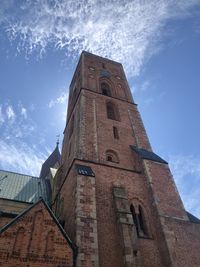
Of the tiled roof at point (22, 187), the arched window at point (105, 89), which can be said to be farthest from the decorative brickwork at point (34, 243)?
the arched window at point (105, 89)

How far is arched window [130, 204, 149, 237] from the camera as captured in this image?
1188 centimetres

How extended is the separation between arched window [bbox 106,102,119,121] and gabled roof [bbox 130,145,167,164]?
393 cm

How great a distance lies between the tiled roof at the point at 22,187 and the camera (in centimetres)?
1872

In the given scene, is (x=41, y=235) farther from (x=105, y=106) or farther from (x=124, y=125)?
(x=105, y=106)

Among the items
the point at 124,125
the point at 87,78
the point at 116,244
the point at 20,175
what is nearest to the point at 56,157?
the point at 20,175

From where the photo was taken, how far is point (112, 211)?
12.0 meters

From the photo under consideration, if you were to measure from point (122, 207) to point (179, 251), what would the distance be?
10.7 ft

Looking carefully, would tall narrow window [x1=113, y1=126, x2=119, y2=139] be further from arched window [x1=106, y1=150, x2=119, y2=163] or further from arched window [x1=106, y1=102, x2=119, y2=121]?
arched window [x1=106, y1=150, x2=119, y2=163]

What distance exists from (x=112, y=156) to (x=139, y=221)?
16.0 ft

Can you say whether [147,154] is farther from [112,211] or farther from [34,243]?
[34,243]

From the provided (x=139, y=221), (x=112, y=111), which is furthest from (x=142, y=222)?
(x=112, y=111)

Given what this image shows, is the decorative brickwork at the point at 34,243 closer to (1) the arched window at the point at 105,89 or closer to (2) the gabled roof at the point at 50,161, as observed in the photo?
(1) the arched window at the point at 105,89

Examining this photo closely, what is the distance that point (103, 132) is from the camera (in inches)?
680

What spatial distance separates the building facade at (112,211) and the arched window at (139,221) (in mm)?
50
